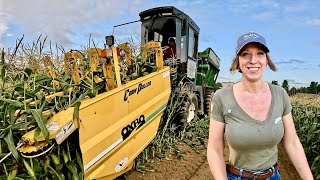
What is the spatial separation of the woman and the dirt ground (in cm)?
341

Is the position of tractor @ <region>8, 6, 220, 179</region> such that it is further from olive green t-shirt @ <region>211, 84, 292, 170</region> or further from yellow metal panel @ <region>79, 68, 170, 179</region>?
olive green t-shirt @ <region>211, 84, 292, 170</region>

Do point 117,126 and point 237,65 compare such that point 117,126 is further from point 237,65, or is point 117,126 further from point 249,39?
point 249,39

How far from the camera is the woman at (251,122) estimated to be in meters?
2.17

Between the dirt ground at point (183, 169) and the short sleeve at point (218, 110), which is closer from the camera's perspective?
the short sleeve at point (218, 110)

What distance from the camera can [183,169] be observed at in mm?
6191

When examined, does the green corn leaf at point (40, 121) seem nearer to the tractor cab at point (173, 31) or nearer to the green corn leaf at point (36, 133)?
the green corn leaf at point (36, 133)

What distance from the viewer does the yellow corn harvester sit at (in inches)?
133

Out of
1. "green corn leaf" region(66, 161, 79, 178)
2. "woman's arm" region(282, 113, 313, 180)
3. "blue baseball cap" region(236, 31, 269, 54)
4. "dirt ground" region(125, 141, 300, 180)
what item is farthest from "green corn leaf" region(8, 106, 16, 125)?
"dirt ground" region(125, 141, 300, 180)

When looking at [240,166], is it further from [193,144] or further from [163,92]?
[193,144]

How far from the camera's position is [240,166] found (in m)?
2.26

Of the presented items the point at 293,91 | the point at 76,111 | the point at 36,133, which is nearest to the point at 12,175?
the point at 36,133

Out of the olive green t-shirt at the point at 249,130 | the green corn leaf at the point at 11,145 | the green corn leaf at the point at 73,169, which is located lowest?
the green corn leaf at the point at 73,169

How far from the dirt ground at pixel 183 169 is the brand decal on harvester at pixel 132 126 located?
1020 mm

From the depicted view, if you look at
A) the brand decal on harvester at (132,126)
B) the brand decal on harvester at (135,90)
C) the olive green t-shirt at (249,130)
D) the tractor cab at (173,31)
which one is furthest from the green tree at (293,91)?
the olive green t-shirt at (249,130)
